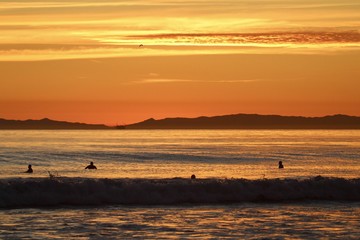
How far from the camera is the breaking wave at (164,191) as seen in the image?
110 ft

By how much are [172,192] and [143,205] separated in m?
2.18

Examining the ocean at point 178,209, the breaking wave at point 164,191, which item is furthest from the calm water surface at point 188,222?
the breaking wave at point 164,191

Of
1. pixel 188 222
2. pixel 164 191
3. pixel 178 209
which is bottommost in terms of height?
pixel 188 222

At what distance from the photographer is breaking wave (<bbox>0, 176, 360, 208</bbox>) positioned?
110 ft

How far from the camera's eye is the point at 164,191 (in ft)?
116

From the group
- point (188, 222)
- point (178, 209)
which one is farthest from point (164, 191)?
point (188, 222)

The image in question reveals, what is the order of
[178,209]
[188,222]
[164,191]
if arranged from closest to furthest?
[188,222] → [178,209] → [164,191]

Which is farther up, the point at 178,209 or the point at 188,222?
the point at 178,209

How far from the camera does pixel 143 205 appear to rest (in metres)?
33.6

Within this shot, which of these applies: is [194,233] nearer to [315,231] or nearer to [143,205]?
[315,231]

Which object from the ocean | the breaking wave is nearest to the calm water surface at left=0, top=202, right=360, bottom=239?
the ocean

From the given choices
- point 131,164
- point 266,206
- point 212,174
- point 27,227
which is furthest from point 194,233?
point 131,164

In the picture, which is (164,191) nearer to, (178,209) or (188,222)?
(178,209)

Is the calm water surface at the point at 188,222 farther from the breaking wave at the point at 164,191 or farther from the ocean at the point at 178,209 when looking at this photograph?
the breaking wave at the point at 164,191
